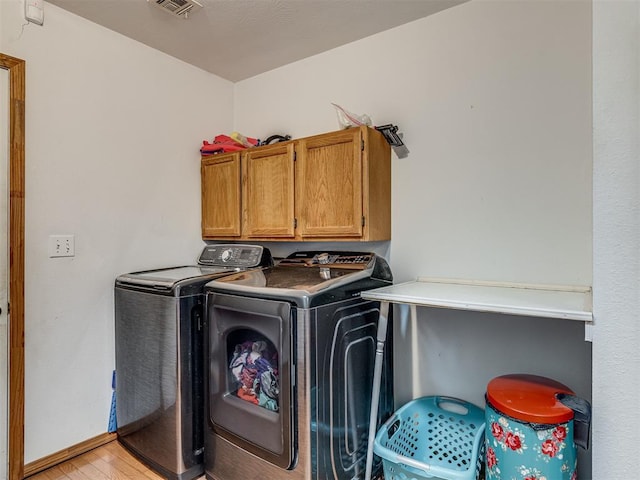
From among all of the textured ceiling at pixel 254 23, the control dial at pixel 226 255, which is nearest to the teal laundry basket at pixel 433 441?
the control dial at pixel 226 255

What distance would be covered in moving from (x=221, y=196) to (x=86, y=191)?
32.2 inches

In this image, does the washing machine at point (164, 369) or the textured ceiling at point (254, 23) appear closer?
the washing machine at point (164, 369)

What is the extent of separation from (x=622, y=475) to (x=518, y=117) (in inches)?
59.0

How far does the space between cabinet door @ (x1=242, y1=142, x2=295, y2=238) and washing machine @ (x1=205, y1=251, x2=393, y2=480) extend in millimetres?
435

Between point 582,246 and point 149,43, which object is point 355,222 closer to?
point 582,246

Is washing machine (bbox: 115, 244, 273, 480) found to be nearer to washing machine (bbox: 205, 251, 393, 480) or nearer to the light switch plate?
washing machine (bbox: 205, 251, 393, 480)

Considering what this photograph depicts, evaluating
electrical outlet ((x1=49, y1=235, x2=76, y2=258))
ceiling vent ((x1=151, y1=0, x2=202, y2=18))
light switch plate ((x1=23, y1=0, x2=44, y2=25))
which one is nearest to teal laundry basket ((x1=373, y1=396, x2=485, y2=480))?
electrical outlet ((x1=49, y1=235, x2=76, y2=258))

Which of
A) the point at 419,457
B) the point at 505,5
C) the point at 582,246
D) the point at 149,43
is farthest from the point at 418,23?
the point at 419,457

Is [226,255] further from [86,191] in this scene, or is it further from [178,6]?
[178,6]

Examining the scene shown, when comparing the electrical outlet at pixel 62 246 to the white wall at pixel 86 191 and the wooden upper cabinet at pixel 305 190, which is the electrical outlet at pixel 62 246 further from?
the wooden upper cabinet at pixel 305 190

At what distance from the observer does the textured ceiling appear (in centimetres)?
193

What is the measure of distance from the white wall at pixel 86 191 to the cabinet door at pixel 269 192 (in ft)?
1.76

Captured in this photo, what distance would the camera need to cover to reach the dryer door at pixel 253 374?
1527 mm

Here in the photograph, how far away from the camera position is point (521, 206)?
69.4 inches
